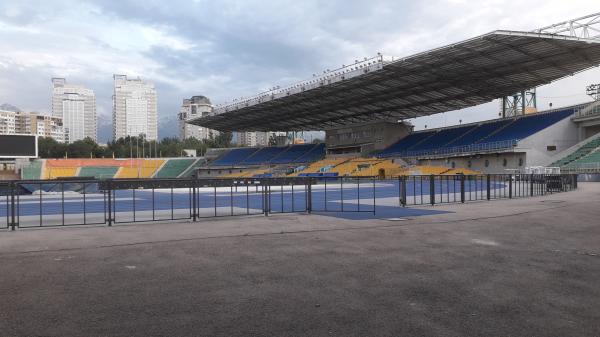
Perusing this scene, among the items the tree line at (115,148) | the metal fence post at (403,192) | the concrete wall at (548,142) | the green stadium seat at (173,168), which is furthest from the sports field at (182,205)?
the tree line at (115,148)

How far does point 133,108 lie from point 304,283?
634 ft

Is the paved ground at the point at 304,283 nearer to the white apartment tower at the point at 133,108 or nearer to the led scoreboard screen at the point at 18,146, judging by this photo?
the led scoreboard screen at the point at 18,146

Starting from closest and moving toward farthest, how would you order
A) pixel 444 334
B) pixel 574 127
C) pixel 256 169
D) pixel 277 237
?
pixel 444 334 < pixel 277 237 < pixel 574 127 < pixel 256 169

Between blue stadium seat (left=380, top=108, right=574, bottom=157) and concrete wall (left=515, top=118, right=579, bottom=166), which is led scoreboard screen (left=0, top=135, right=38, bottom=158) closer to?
blue stadium seat (left=380, top=108, right=574, bottom=157)

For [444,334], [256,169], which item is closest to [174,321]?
[444,334]

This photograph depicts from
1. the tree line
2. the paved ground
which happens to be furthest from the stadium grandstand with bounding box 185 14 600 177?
the tree line

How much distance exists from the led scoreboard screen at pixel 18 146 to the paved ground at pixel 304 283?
200 feet

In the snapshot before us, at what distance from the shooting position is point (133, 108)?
7239 inches

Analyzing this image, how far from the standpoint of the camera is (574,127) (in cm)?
5250

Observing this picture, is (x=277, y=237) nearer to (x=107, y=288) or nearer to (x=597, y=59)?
(x=107, y=288)

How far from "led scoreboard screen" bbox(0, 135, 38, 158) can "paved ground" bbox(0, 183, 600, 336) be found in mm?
61076

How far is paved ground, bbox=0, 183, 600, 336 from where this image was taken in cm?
436

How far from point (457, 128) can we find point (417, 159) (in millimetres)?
9767

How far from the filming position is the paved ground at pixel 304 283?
14.3ft
